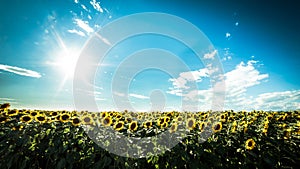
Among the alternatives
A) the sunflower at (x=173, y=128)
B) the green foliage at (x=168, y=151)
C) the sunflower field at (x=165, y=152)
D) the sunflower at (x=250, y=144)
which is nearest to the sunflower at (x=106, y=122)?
the sunflower field at (x=165, y=152)

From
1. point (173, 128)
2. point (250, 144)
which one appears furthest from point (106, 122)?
point (250, 144)

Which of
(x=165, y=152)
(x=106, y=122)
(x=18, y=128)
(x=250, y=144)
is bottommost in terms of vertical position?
(x=165, y=152)

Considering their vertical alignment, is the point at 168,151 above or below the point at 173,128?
below

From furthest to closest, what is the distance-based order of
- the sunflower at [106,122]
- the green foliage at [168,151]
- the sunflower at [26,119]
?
1. the sunflower at [26,119]
2. the sunflower at [106,122]
3. the green foliage at [168,151]

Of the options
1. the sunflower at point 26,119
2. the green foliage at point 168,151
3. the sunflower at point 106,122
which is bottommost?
the green foliage at point 168,151

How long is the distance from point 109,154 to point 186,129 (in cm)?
188

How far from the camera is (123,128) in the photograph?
17.2 ft

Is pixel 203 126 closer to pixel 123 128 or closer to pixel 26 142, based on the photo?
pixel 123 128

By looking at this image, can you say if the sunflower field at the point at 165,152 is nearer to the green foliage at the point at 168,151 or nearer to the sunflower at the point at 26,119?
the green foliage at the point at 168,151

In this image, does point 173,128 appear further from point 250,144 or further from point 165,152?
point 250,144

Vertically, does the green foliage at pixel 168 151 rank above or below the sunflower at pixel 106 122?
below

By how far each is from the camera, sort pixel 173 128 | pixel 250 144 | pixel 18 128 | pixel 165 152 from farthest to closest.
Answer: pixel 18 128
pixel 173 128
pixel 165 152
pixel 250 144

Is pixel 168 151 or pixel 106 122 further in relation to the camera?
pixel 106 122

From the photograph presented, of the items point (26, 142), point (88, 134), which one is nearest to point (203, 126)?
point (88, 134)
